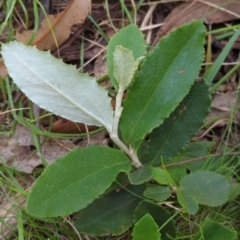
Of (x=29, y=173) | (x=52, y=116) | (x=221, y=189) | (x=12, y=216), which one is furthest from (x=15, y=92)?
(x=221, y=189)

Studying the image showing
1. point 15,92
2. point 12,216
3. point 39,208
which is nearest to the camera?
point 39,208

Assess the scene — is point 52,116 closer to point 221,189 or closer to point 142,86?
point 142,86

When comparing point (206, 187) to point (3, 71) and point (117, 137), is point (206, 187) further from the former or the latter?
point (3, 71)

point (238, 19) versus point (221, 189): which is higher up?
point (238, 19)

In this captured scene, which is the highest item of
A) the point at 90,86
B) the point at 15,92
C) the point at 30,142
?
the point at 90,86

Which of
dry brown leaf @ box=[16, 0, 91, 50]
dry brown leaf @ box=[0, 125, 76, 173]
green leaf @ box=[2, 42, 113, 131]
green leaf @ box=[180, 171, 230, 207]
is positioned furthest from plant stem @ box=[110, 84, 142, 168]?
dry brown leaf @ box=[16, 0, 91, 50]

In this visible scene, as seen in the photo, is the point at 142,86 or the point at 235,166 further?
the point at 235,166

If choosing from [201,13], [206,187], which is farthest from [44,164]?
[201,13]

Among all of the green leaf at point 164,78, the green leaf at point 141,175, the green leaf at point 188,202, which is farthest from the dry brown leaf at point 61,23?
the green leaf at point 188,202
